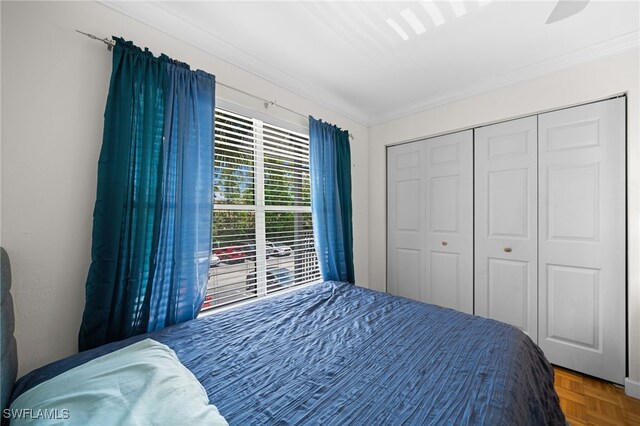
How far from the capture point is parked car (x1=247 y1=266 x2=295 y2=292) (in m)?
2.14

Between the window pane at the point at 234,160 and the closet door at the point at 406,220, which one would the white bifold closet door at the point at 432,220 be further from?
the window pane at the point at 234,160

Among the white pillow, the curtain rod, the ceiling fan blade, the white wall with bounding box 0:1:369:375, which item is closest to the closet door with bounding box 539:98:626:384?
the ceiling fan blade

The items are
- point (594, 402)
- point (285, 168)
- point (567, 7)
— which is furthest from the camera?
point (285, 168)

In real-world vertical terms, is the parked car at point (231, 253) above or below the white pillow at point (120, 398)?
above

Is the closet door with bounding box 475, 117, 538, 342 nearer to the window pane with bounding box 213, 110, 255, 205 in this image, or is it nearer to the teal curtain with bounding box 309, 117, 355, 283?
the teal curtain with bounding box 309, 117, 355, 283

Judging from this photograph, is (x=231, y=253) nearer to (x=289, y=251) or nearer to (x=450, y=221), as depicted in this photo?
(x=289, y=251)

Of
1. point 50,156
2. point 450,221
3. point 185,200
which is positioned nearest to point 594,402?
point 450,221

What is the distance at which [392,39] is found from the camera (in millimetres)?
1838

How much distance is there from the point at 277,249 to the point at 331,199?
2.54 feet

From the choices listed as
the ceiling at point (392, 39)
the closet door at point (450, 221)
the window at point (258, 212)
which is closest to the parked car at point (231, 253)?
the window at point (258, 212)

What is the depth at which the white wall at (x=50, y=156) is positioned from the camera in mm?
1147

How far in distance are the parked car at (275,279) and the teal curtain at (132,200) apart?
2.05 ft

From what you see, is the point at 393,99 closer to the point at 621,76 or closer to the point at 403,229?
the point at 403,229

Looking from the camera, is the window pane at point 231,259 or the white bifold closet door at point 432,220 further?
the white bifold closet door at point 432,220
